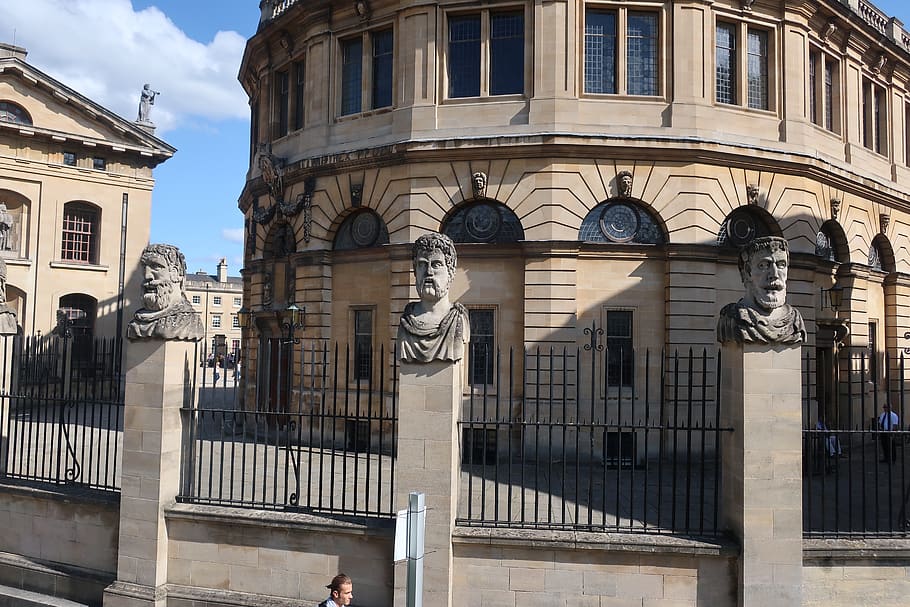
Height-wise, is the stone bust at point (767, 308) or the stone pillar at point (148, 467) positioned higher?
the stone bust at point (767, 308)

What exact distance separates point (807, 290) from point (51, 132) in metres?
33.1

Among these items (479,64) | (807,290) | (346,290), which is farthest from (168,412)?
(807,290)

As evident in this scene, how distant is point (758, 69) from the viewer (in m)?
20.2

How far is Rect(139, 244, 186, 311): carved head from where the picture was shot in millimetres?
10312

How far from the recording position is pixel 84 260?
36.8 m

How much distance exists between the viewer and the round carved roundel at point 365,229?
68.3ft

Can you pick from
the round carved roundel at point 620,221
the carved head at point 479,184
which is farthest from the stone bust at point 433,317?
the round carved roundel at point 620,221

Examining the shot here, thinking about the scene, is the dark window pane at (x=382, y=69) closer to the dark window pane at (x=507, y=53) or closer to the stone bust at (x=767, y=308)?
the dark window pane at (x=507, y=53)

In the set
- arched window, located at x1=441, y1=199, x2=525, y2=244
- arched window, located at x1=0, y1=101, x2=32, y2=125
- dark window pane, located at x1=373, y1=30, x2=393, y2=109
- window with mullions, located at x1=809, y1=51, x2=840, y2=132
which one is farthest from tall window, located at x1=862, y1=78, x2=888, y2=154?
arched window, located at x1=0, y1=101, x2=32, y2=125

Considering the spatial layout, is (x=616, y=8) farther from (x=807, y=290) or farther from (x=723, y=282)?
(x=807, y=290)

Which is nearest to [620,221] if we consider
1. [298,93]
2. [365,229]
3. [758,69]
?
[758,69]

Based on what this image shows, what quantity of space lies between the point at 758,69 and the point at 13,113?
3276cm

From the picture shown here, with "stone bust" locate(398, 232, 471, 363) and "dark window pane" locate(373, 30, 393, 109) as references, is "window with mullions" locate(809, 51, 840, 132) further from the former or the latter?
"stone bust" locate(398, 232, 471, 363)

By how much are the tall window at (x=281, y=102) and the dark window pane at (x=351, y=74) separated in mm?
3242
